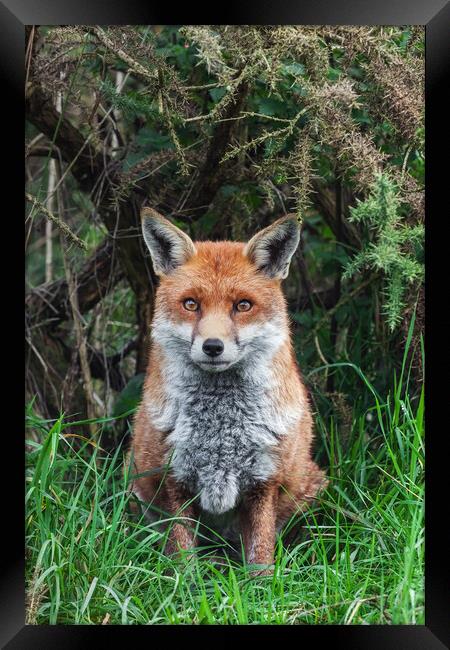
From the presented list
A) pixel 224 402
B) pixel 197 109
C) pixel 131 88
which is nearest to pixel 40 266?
pixel 131 88

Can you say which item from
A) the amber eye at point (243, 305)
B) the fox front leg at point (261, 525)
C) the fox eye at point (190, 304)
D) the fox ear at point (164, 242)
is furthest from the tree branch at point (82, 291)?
the fox front leg at point (261, 525)

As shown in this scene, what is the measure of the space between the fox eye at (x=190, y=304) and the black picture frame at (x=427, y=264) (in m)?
0.76

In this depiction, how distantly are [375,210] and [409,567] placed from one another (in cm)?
163

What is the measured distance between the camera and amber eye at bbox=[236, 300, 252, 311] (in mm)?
3938

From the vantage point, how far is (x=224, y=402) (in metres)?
4.05

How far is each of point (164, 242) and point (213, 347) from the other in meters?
0.64

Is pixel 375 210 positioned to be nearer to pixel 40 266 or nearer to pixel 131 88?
pixel 131 88

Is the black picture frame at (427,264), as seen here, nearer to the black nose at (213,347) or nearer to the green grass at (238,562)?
the green grass at (238,562)

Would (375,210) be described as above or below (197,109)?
below

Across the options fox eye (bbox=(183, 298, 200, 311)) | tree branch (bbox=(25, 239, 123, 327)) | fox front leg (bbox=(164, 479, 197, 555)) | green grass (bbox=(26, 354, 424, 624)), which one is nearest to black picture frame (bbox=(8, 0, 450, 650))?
green grass (bbox=(26, 354, 424, 624))

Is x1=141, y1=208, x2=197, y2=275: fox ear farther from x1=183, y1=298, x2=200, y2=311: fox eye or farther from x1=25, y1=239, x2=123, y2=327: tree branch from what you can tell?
x1=25, y1=239, x2=123, y2=327: tree branch

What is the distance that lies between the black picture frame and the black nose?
83cm

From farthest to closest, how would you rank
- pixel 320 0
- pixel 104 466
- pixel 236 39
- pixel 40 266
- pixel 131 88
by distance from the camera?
pixel 40 266, pixel 131 88, pixel 104 466, pixel 236 39, pixel 320 0

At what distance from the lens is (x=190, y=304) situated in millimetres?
3957
